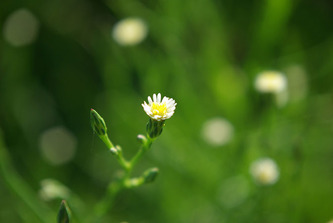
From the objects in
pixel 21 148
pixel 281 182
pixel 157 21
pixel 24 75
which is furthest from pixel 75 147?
pixel 281 182

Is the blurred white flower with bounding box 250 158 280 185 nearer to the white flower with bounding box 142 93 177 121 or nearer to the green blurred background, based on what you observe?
the green blurred background

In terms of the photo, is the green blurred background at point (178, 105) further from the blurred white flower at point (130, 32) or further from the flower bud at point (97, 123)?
the flower bud at point (97, 123)

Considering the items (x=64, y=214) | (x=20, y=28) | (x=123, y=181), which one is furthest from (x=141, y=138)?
(x=20, y=28)

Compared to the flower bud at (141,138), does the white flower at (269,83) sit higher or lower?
higher

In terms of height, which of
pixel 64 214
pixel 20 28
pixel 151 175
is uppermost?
pixel 20 28

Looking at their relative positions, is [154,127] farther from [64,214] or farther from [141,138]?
[64,214]

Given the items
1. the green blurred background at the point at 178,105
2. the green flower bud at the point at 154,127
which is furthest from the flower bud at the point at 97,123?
the green blurred background at the point at 178,105

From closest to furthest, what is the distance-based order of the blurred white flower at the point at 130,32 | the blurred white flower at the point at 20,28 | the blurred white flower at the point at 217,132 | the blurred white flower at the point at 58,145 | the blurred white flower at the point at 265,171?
1. the blurred white flower at the point at 265,171
2. the blurred white flower at the point at 217,132
3. the blurred white flower at the point at 130,32
4. the blurred white flower at the point at 58,145
5. the blurred white flower at the point at 20,28

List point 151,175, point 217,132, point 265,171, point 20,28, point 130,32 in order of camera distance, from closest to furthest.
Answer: point 151,175 < point 265,171 < point 217,132 < point 130,32 < point 20,28
